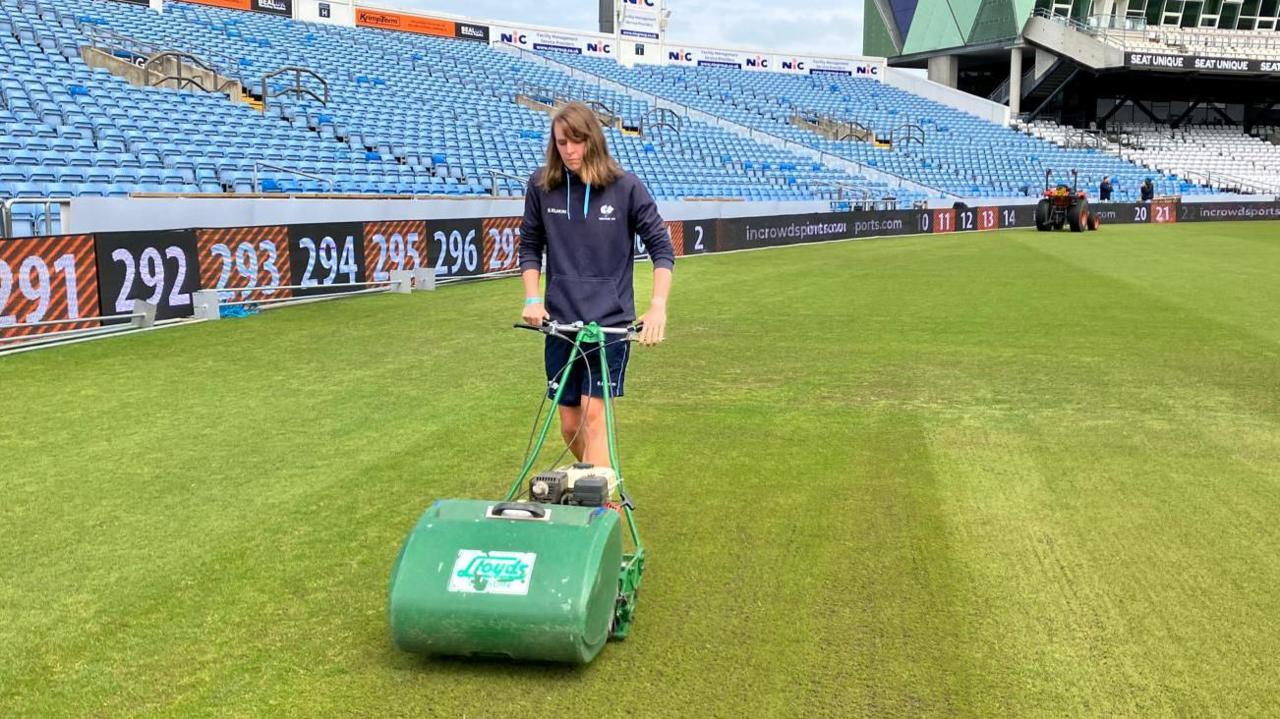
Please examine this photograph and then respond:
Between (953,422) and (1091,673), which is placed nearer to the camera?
(1091,673)

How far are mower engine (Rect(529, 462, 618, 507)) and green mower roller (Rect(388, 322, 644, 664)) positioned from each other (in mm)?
244

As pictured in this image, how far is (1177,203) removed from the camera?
156 feet

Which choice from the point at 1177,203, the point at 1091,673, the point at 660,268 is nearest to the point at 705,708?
the point at 1091,673

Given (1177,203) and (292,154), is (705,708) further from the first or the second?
(1177,203)

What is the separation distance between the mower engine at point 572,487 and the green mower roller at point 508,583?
244mm

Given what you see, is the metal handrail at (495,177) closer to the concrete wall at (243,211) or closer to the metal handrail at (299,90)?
the concrete wall at (243,211)

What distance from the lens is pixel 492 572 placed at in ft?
12.1

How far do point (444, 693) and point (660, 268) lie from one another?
1989 mm

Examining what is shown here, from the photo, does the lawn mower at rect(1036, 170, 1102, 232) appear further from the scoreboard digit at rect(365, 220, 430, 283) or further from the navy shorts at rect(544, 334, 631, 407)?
the navy shorts at rect(544, 334, 631, 407)

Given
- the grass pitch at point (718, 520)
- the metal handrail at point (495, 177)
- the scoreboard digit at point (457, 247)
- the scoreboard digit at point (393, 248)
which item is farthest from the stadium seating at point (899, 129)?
the grass pitch at point (718, 520)

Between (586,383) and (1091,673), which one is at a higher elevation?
(586,383)

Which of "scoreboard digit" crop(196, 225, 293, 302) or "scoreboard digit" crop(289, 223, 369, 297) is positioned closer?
"scoreboard digit" crop(196, 225, 293, 302)

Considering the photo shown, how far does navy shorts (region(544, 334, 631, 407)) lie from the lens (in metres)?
4.74

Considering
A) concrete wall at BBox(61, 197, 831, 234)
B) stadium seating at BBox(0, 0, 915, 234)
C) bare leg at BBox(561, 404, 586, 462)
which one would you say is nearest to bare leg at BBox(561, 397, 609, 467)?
bare leg at BBox(561, 404, 586, 462)
